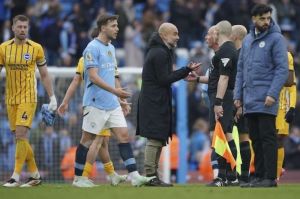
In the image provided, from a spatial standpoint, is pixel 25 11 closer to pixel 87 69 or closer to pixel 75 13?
pixel 75 13

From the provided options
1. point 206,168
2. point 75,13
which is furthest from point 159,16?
point 206,168

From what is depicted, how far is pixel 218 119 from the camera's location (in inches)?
585

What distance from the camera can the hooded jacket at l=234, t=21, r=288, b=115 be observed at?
13.5 metres

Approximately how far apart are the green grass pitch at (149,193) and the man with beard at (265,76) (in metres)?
0.44

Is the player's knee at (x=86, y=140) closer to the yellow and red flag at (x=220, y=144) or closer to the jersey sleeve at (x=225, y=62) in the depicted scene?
the yellow and red flag at (x=220, y=144)

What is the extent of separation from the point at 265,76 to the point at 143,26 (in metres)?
12.6

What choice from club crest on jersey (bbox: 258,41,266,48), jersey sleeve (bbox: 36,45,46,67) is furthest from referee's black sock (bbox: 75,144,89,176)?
club crest on jersey (bbox: 258,41,266,48)

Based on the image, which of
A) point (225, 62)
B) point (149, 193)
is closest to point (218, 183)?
point (225, 62)

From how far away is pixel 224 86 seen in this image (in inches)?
573

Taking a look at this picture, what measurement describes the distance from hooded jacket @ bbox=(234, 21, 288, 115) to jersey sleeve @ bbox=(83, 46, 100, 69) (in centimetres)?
203

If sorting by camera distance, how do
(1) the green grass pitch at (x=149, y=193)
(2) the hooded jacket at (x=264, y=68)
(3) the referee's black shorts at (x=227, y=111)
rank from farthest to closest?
(3) the referee's black shorts at (x=227, y=111) < (2) the hooded jacket at (x=264, y=68) < (1) the green grass pitch at (x=149, y=193)

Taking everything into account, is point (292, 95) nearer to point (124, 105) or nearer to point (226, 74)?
point (226, 74)

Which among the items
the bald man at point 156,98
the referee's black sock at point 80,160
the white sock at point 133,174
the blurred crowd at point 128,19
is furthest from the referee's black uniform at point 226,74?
the blurred crowd at point 128,19

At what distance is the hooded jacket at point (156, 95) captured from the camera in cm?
1470
